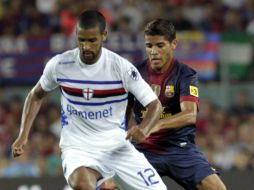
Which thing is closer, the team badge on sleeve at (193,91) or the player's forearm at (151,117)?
the player's forearm at (151,117)

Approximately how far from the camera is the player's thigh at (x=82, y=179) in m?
7.20

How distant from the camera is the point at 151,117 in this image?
7297 millimetres

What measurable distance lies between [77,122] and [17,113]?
637cm

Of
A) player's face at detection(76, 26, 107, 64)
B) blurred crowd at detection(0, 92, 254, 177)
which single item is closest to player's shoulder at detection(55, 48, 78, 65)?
player's face at detection(76, 26, 107, 64)

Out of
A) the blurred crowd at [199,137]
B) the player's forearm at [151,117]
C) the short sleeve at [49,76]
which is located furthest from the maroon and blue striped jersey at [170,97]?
the blurred crowd at [199,137]

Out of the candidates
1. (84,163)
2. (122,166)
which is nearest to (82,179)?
(84,163)

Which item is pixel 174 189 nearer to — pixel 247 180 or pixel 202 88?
pixel 247 180

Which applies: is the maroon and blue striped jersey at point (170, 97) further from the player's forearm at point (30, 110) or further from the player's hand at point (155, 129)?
the player's forearm at point (30, 110)

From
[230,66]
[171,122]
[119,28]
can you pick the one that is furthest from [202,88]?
[171,122]

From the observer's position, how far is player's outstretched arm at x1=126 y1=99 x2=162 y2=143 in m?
6.92

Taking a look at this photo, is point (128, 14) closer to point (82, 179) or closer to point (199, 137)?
point (199, 137)

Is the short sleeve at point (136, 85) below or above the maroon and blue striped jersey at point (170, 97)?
above

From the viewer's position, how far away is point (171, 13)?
1512 cm

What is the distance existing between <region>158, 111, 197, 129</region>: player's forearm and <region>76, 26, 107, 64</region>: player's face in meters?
0.93
